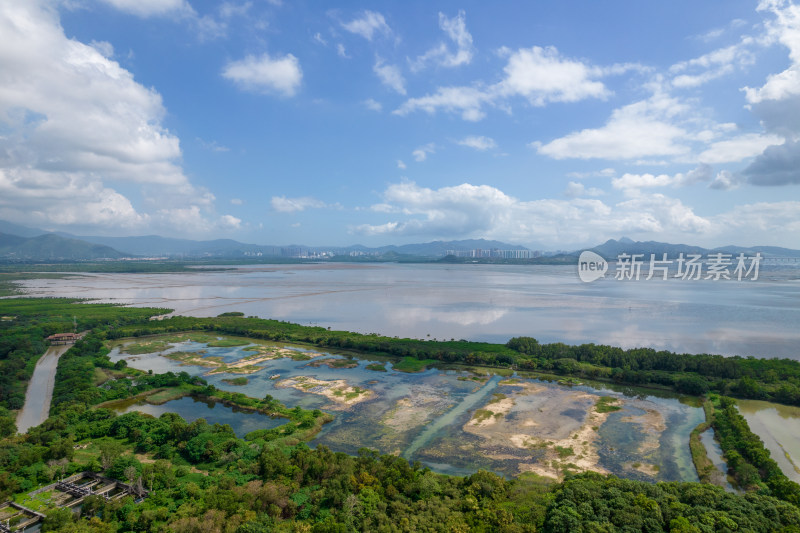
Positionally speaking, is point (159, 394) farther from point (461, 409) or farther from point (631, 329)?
point (631, 329)

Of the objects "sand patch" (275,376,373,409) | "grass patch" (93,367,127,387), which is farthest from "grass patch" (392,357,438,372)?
"grass patch" (93,367,127,387)

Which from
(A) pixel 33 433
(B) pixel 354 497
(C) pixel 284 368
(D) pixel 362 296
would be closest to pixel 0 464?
(A) pixel 33 433

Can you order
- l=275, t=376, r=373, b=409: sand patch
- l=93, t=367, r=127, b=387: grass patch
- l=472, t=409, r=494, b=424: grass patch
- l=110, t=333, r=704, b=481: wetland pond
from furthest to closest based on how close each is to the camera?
l=93, t=367, r=127, b=387: grass patch, l=275, t=376, r=373, b=409: sand patch, l=472, t=409, r=494, b=424: grass patch, l=110, t=333, r=704, b=481: wetland pond

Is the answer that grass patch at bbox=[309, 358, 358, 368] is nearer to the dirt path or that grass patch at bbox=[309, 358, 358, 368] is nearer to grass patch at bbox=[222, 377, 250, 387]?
grass patch at bbox=[222, 377, 250, 387]

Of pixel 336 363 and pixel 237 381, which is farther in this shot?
pixel 336 363

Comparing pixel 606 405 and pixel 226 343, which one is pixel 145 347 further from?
pixel 606 405


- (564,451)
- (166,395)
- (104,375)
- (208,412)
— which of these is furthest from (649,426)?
(104,375)
